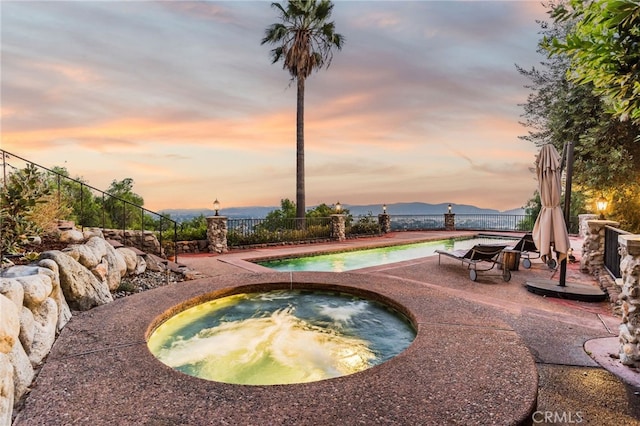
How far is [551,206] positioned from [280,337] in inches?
209

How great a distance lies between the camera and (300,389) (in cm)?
245

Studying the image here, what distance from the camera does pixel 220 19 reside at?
11.1 meters

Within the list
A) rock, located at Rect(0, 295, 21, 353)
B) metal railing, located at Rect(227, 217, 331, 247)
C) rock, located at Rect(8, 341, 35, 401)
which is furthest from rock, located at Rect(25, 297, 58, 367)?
metal railing, located at Rect(227, 217, 331, 247)

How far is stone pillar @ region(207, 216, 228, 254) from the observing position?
11898 mm

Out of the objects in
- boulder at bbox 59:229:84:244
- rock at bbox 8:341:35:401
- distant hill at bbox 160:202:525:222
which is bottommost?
rock at bbox 8:341:35:401

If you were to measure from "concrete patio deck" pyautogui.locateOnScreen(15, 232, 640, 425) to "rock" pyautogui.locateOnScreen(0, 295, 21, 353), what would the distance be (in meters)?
0.35

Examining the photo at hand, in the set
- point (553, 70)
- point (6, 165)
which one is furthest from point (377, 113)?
point (6, 165)

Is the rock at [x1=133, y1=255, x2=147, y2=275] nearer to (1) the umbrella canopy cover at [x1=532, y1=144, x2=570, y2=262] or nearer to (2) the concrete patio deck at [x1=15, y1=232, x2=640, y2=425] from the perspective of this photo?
(2) the concrete patio deck at [x1=15, y1=232, x2=640, y2=425]

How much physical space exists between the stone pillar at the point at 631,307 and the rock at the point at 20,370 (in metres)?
5.39

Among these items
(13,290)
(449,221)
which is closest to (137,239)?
(13,290)

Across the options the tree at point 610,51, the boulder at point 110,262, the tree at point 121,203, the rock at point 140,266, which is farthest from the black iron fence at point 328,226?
the tree at point 610,51

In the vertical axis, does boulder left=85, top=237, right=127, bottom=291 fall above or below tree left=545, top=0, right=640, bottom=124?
below

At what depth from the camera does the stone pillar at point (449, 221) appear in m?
20.4

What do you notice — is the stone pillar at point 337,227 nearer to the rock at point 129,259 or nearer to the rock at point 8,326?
the rock at point 129,259
